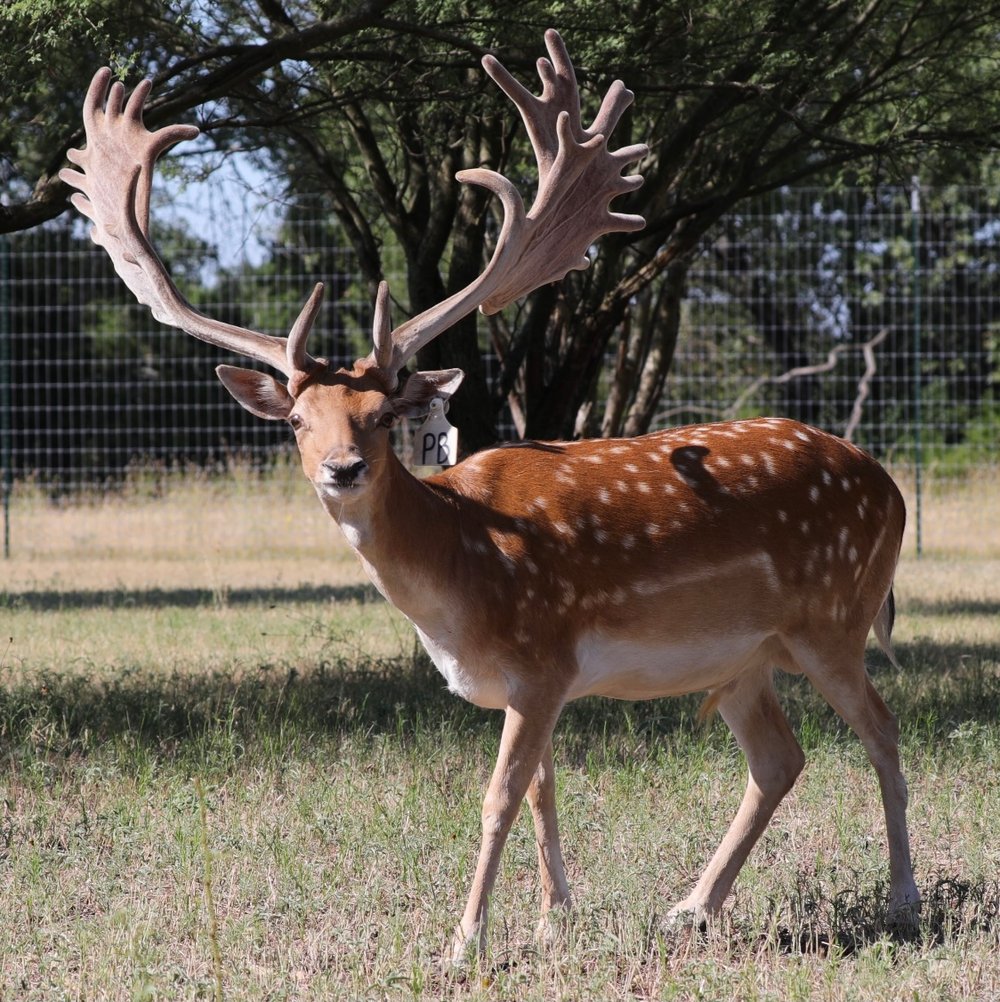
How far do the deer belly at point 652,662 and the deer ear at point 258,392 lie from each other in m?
1.16

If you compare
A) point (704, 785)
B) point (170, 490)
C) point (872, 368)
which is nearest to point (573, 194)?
point (704, 785)

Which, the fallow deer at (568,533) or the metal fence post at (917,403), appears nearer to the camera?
the fallow deer at (568,533)

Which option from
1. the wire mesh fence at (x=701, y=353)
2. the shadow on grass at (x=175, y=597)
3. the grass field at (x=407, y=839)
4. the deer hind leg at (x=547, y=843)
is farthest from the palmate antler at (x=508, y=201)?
the wire mesh fence at (x=701, y=353)

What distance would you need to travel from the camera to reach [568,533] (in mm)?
4816

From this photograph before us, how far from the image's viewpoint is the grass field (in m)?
4.25

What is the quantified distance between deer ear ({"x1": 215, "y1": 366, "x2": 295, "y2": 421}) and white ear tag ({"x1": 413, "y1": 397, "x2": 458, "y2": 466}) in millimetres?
465

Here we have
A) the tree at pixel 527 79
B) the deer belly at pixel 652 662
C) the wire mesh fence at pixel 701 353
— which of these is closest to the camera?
the deer belly at pixel 652 662

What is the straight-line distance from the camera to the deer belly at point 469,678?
4629mm

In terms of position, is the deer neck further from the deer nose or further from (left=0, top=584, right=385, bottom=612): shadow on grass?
(left=0, top=584, right=385, bottom=612): shadow on grass

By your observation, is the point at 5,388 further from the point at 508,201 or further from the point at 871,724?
the point at 871,724

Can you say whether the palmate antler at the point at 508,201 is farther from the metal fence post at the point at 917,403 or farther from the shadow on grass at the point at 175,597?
the metal fence post at the point at 917,403

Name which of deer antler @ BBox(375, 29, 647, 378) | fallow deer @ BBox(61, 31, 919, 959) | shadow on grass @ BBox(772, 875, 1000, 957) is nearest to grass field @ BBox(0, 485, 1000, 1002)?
shadow on grass @ BBox(772, 875, 1000, 957)

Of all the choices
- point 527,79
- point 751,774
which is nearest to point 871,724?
Answer: point 751,774

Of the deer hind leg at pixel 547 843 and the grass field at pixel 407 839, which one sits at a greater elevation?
the deer hind leg at pixel 547 843
